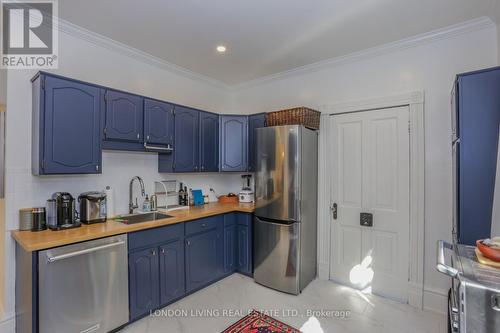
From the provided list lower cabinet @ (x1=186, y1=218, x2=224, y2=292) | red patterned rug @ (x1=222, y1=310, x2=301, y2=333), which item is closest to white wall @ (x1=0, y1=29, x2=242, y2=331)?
lower cabinet @ (x1=186, y1=218, x2=224, y2=292)

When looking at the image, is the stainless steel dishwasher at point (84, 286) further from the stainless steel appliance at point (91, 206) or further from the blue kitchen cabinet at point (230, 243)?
the blue kitchen cabinet at point (230, 243)

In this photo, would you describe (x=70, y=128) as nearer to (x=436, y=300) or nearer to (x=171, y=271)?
(x=171, y=271)

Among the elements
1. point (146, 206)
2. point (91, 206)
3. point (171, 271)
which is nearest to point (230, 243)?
point (171, 271)

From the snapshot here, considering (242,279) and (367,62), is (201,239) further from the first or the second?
(367,62)

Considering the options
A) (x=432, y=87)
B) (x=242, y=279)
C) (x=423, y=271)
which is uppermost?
(x=432, y=87)

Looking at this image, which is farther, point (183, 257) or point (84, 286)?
point (183, 257)

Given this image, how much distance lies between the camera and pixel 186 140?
10.3 ft

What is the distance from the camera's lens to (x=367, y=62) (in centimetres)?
294

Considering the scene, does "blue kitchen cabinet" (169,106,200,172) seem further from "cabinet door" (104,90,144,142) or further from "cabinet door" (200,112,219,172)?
"cabinet door" (104,90,144,142)

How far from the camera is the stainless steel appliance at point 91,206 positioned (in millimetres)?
2324

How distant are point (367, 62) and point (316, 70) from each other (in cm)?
64

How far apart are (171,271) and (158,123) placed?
1.62 metres

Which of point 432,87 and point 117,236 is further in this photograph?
point 432,87

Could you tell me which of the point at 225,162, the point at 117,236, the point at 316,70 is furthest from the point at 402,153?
the point at 117,236
